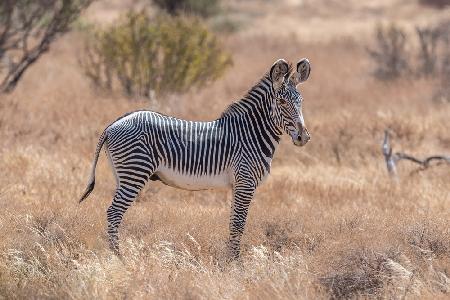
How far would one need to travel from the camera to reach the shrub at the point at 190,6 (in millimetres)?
33844

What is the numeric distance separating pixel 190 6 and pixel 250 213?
82.9 ft

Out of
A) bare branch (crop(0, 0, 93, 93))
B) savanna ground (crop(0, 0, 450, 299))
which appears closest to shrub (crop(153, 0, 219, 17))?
savanna ground (crop(0, 0, 450, 299))

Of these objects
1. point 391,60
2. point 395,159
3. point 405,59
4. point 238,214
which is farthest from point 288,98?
point 405,59

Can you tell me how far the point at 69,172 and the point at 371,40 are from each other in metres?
22.7

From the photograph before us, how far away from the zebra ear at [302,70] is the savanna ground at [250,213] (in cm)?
147

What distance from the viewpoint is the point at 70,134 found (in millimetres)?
14258

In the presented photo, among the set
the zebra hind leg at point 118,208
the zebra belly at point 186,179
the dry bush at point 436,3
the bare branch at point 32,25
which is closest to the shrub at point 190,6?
the bare branch at point 32,25

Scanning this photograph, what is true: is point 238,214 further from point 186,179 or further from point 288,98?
point 288,98

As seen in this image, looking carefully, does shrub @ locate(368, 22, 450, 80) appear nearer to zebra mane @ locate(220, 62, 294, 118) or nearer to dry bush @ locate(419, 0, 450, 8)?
zebra mane @ locate(220, 62, 294, 118)

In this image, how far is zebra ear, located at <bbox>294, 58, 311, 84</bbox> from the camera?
8.70 m

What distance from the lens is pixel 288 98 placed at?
8.64m

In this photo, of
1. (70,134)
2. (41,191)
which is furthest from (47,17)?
(41,191)

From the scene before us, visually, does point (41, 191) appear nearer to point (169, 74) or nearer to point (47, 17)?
point (169, 74)

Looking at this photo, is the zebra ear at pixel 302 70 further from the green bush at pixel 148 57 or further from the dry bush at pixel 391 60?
the dry bush at pixel 391 60
